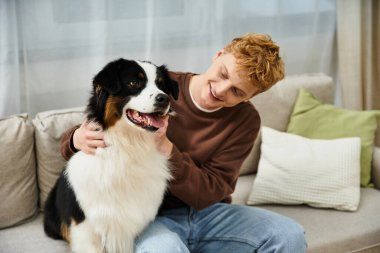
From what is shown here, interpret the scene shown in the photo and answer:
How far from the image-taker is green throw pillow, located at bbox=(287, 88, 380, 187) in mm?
2477

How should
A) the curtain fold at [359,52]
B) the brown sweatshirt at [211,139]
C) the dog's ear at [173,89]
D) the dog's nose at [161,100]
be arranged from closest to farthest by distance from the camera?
the dog's nose at [161,100]
the dog's ear at [173,89]
the brown sweatshirt at [211,139]
the curtain fold at [359,52]

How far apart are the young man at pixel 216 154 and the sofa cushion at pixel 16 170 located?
0.34 meters

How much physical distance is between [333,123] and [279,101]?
0.31m

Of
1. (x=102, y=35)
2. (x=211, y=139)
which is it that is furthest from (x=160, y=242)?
(x=102, y=35)

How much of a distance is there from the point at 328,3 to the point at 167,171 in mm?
1904

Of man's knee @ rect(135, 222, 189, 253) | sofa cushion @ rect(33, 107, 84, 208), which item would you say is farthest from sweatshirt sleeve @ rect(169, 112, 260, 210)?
sofa cushion @ rect(33, 107, 84, 208)

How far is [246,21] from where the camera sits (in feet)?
9.25

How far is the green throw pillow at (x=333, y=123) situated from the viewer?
2.48 meters

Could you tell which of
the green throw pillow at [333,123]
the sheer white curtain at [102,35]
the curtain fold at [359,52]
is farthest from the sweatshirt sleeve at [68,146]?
the curtain fold at [359,52]

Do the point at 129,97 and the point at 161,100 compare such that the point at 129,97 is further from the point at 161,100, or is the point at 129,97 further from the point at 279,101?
the point at 279,101

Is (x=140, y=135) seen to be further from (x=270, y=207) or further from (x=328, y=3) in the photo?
(x=328, y=3)

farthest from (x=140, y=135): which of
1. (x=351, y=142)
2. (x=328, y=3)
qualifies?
(x=328, y=3)

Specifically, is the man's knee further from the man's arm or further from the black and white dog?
the man's arm

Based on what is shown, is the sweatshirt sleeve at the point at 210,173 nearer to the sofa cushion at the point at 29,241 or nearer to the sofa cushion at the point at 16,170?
the sofa cushion at the point at 29,241
